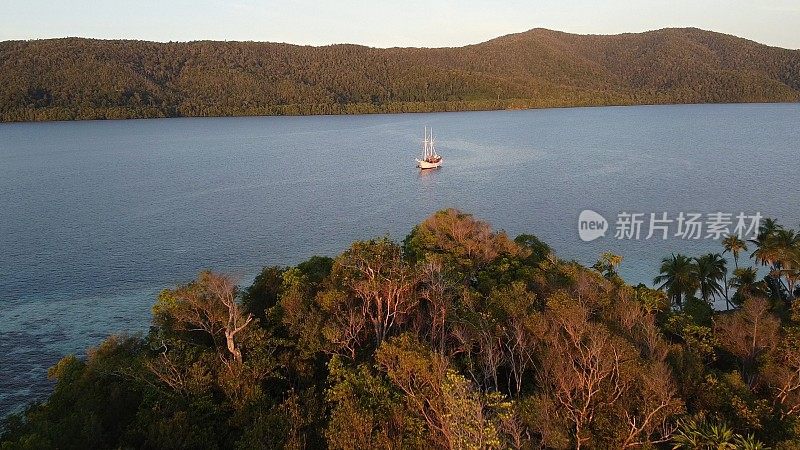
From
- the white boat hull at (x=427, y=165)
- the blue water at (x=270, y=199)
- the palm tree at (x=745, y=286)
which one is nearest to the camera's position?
the palm tree at (x=745, y=286)

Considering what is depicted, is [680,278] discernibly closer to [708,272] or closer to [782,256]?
[708,272]

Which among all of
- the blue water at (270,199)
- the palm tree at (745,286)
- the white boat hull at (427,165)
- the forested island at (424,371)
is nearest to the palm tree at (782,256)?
the palm tree at (745,286)

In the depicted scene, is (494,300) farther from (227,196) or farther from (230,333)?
(227,196)

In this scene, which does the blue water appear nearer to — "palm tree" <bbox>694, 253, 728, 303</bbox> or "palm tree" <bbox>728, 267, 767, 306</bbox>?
"palm tree" <bbox>694, 253, 728, 303</bbox>

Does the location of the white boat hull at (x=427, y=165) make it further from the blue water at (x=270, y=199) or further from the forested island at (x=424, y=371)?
the forested island at (x=424, y=371)

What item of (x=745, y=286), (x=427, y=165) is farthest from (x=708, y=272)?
(x=427, y=165)

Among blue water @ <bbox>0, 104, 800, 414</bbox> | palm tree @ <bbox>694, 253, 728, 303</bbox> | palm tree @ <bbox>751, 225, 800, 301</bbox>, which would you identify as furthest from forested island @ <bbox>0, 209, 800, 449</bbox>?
blue water @ <bbox>0, 104, 800, 414</bbox>
